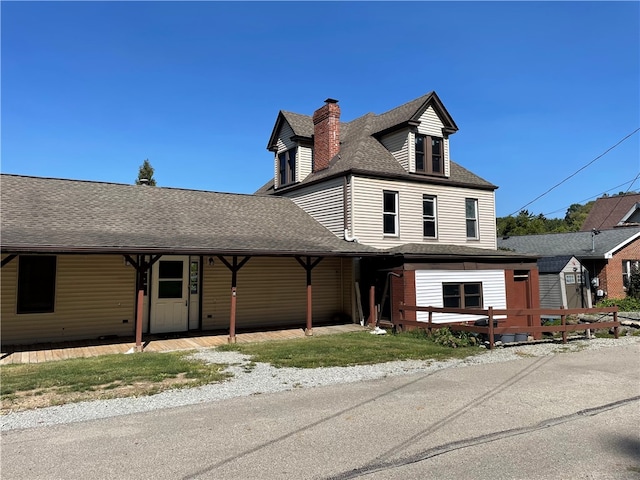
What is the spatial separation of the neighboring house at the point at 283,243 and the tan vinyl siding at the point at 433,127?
0.20ft

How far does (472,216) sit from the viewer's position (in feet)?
64.4

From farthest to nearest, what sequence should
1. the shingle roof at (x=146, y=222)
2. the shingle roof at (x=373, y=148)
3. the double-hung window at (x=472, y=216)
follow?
the double-hung window at (x=472, y=216) < the shingle roof at (x=373, y=148) < the shingle roof at (x=146, y=222)

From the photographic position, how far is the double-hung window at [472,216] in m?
19.5

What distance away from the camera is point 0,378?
8.02 m

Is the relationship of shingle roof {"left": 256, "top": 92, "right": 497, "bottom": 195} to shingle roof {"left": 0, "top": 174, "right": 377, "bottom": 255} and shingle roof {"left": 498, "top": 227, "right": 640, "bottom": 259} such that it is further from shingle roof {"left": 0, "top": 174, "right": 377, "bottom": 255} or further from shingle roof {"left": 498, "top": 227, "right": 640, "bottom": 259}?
shingle roof {"left": 498, "top": 227, "right": 640, "bottom": 259}

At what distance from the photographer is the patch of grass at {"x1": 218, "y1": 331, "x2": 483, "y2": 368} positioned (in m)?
9.88

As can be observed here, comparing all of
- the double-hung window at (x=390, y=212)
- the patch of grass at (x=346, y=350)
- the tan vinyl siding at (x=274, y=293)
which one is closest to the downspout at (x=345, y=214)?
the tan vinyl siding at (x=274, y=293)

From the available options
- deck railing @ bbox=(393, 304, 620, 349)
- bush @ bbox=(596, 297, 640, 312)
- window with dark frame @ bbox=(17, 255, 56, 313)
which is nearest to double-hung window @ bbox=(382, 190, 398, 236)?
deck railing @ bbox=(393, 304, 620, 349)

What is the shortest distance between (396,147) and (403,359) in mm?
10991

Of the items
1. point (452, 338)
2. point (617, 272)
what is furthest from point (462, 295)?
point (617, 272)

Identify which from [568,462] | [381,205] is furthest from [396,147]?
[568,462]

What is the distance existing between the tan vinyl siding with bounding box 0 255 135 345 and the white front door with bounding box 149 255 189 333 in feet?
2.17

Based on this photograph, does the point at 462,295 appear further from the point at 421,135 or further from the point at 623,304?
the point at 623,304

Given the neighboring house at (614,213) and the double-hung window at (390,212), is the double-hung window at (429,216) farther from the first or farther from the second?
the neighboring house at (614,213)
